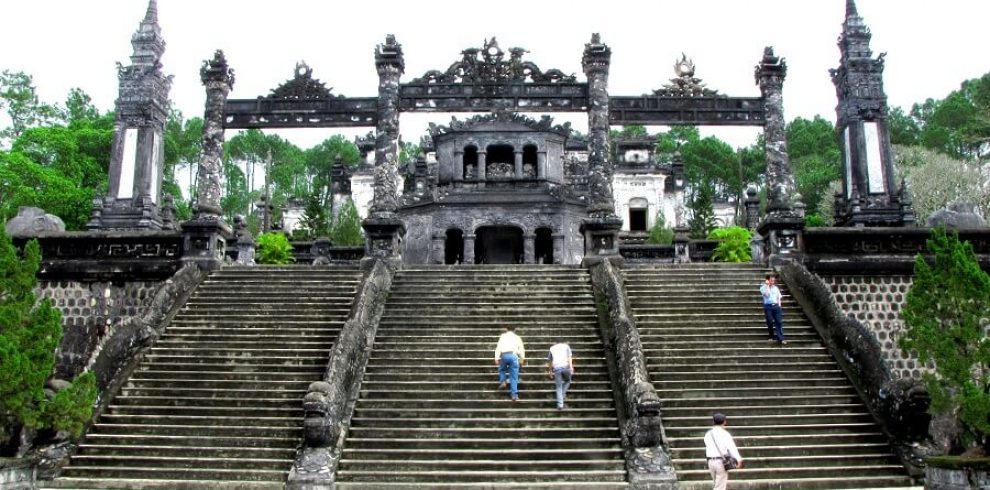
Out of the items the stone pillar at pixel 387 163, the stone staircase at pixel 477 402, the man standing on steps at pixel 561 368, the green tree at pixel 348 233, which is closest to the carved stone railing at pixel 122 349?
the stone staircase at pixel 477 402

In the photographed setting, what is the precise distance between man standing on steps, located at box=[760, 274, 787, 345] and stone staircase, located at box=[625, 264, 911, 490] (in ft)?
0.59

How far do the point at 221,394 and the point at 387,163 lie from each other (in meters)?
8.77

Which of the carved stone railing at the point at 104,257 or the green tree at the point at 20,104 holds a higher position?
the green tree at the point at 20,104

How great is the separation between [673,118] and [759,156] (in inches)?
1582

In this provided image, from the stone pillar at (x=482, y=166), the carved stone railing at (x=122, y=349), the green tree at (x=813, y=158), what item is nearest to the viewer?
the carved stone railing at (x=122, y=349)

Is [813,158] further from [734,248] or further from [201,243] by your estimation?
[201,243]

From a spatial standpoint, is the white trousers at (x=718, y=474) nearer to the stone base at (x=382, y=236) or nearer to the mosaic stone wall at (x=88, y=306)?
the stone base at (x=382, y=236)

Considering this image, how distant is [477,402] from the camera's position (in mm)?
11102

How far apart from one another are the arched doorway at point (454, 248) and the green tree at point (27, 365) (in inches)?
797

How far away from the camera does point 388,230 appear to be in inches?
670

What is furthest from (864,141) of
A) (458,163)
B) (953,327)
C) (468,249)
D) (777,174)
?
(458,163)

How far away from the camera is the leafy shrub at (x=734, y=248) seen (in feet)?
78.5

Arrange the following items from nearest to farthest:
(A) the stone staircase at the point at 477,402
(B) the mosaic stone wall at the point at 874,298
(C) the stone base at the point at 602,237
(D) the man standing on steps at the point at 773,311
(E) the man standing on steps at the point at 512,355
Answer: (A) the stone staircase at the point at 477,402 → (E) the man standing on steps at the point at 512,355 → (D) the man standing on steps at the point at 773,311 → (B) the mosaic stone wall at the point at 874,298 → (C) the stone base at the point at 602,237

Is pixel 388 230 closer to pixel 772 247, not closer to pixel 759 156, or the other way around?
pixel 772 247
